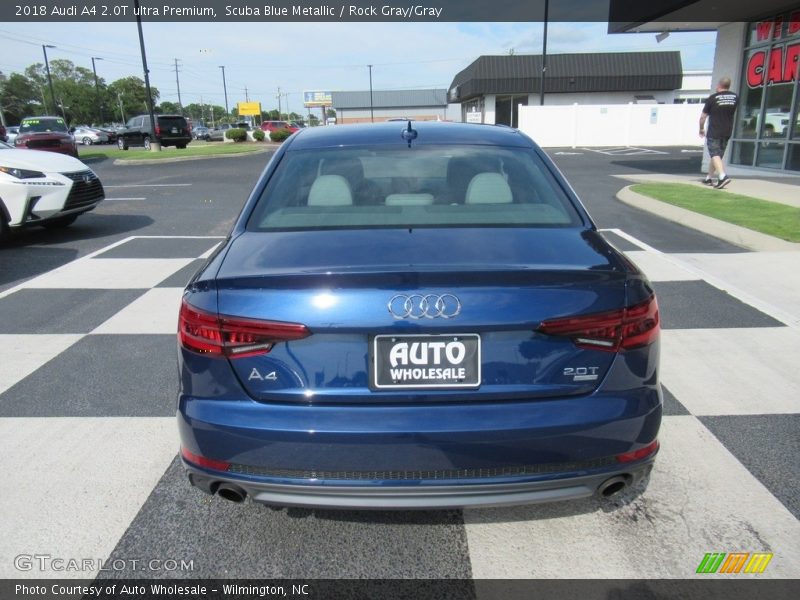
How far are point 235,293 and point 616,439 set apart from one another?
4.48 ft

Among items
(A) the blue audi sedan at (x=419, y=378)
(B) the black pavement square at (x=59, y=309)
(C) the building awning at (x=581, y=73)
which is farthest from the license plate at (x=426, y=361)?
(C) the building awning at (x=581, y=73)

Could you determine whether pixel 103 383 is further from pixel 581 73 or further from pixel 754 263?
pixel 581 73

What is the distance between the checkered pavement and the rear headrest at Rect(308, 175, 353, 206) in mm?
1382

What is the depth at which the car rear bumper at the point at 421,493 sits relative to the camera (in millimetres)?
1966

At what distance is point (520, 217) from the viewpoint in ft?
8.52

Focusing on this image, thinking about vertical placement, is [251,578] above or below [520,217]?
below

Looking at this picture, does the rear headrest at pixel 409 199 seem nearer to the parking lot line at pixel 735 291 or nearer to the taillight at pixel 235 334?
the taillight at pixel 235 334

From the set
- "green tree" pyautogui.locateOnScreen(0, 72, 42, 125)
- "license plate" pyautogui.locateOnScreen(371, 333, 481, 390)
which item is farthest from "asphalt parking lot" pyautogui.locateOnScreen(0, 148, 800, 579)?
"green tree" pyautogui.locateOnScreen(0, 72, 42, 125)

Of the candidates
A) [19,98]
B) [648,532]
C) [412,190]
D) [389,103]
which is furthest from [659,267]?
[19,98]

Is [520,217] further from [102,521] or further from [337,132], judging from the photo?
[102,521]

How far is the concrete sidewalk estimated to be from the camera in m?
5.22

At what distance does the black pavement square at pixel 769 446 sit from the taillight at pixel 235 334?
224 centimetres

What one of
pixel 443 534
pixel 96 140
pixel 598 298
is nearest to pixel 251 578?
pixel 443 534

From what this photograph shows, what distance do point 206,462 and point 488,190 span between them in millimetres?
1707
